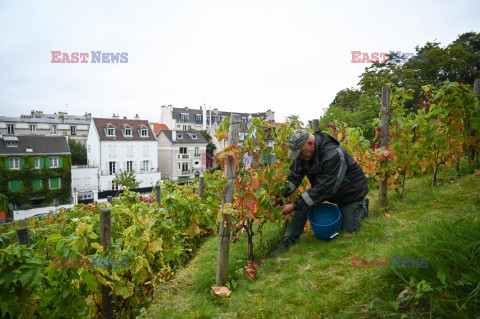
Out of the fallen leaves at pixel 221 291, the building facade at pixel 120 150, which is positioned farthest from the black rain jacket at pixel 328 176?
the building facade at pixel 120 150

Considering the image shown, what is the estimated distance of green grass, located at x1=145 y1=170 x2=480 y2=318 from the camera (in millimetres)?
1817

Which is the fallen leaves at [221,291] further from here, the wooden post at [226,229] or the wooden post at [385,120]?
the wooden post at [385,120]

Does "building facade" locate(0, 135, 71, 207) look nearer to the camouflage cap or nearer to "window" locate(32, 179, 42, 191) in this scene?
"window" locate(32, 179, 42, 191)

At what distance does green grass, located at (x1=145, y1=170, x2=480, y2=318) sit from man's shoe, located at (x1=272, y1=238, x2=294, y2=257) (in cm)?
13

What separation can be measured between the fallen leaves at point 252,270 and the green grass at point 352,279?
0.07 m

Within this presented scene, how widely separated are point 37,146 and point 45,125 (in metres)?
17.6

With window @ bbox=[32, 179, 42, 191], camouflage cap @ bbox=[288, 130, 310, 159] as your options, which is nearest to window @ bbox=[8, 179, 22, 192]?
window @ bbox=[32, 179, 42, 191]

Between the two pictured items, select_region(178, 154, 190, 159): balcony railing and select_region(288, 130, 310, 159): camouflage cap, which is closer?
select_region(288, 130, 310, 159): camouflage cap

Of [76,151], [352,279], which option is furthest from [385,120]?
[76,151]

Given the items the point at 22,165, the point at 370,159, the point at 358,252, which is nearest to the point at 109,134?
the point at 22,165

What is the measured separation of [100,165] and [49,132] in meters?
18.7

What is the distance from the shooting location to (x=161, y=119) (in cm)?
5547

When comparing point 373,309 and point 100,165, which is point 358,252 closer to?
point 373,309

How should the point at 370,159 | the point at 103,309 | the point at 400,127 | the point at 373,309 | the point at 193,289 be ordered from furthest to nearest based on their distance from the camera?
1. the point at 370,159
2. the point at 400,127
3. the point at 193,289
4. the point at 103,309
5. the point at 373,309
